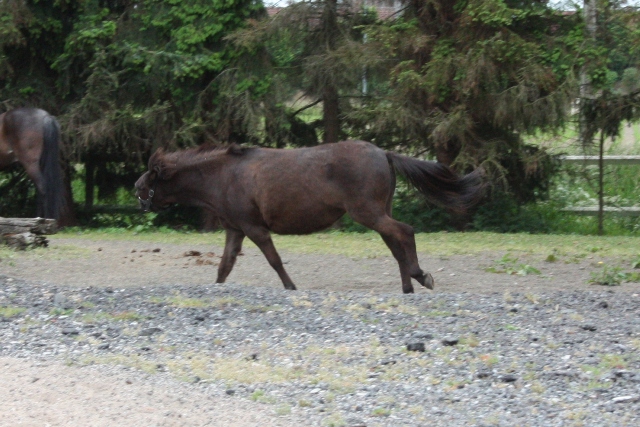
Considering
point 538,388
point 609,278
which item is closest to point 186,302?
Answer: point 538,388

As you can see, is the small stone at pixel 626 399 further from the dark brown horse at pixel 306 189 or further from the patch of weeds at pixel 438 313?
the dark brown horse at pixel 306 189

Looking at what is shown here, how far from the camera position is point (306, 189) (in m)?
9.95

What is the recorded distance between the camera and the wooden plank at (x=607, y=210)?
18.9 meters

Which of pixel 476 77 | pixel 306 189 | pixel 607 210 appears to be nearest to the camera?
pixel 306 189

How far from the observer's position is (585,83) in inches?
664

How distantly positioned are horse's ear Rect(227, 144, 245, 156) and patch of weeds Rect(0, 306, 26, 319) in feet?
10.2

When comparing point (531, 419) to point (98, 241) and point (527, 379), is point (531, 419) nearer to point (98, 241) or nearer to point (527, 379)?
point (527, 379)

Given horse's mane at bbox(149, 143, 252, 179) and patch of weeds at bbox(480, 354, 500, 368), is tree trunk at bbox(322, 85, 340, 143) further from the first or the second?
patch of weeds at bbox(480, 354, 500, 368)

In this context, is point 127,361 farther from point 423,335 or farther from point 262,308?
point 423,335

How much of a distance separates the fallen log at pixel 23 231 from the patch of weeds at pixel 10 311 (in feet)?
15.4

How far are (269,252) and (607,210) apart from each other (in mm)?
10991

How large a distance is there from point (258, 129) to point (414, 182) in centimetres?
827

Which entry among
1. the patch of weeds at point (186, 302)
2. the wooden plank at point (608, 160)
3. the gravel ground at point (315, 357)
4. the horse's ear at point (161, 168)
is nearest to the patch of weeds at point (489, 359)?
the gravel ground at point (315, 357)

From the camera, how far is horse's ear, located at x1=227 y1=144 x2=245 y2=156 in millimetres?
10477
